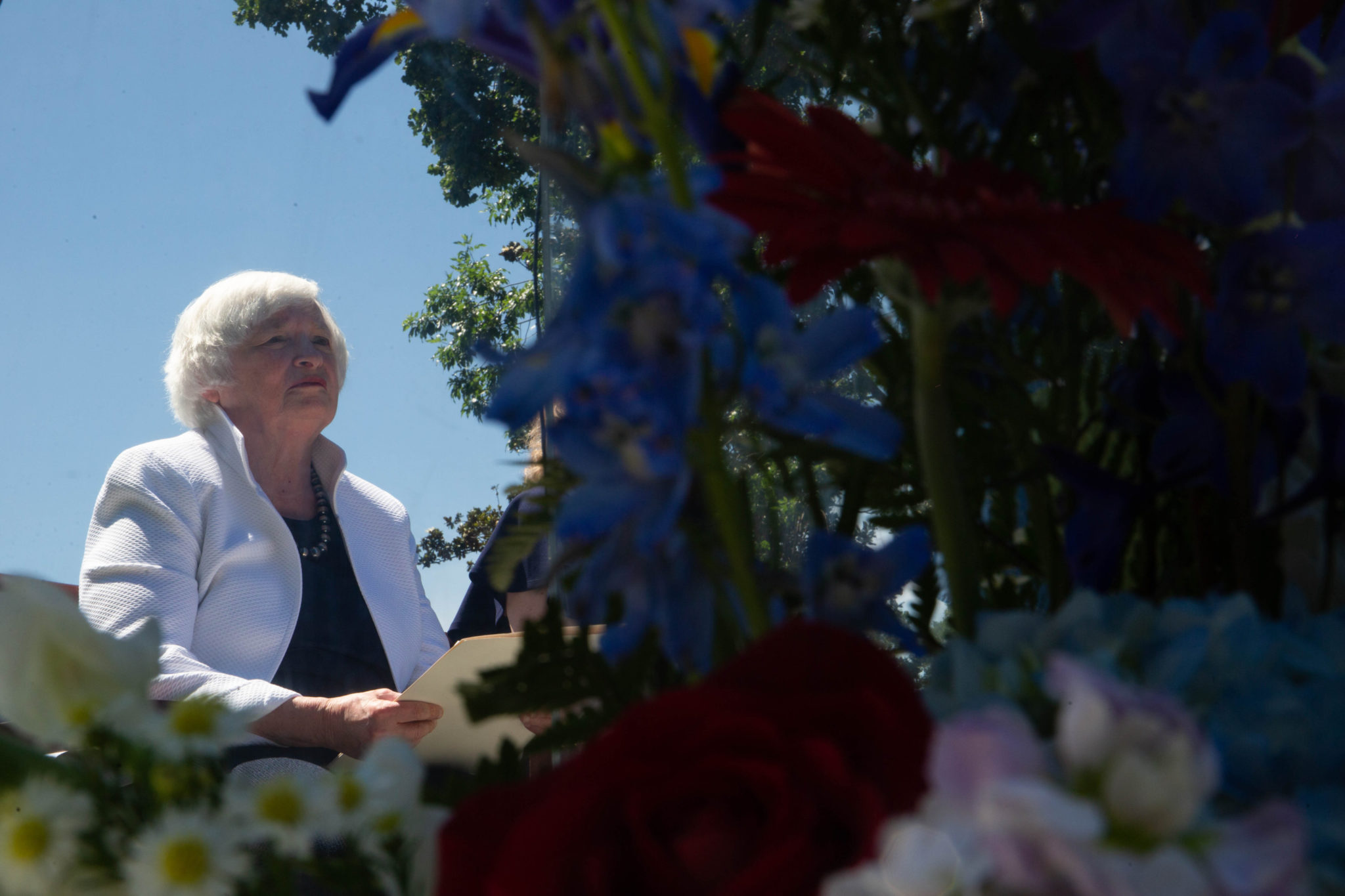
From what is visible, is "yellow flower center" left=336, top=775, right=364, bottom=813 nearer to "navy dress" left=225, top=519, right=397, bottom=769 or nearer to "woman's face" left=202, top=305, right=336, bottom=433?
"navy dress" left=225, top=519, right=397, bottom=769

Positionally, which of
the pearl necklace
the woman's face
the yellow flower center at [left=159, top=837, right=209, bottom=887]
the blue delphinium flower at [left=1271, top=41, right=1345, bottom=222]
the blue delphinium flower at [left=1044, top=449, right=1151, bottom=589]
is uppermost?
the woman's face

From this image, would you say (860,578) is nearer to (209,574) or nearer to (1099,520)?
(1099,520)

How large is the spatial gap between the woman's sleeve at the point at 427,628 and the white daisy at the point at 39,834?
1.48m

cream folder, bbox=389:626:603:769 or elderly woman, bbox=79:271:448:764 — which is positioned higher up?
elderly woman, bbox=79:271:448:764

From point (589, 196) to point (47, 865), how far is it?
0.16 metres

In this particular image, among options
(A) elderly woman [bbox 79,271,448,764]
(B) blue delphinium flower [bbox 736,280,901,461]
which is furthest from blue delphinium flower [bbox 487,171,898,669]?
(A) elderly woman [bbox 79,271,448,764]

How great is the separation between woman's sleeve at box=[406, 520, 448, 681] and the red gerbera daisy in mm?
1508

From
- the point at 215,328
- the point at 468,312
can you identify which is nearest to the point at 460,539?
the point at 468,312

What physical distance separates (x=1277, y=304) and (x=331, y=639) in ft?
4.78

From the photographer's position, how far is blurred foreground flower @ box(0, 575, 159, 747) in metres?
0.22

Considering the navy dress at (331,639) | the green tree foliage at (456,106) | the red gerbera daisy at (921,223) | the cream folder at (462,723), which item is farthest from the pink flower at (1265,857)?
the green tree foliage at (456,106)

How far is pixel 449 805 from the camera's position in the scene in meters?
0.21

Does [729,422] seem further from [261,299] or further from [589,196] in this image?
[261,299]

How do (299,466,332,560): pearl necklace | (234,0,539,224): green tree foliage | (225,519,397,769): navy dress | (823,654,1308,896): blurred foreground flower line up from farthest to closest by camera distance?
(234,0,539,224): green tree foliage, (299,466,332,560): pearl necklace, (225,519,397,769): navy dress, (823,654,1308,896): blurred foreground flower
